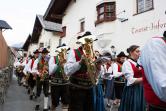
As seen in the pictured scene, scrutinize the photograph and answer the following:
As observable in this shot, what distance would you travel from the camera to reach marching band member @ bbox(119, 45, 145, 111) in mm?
5105

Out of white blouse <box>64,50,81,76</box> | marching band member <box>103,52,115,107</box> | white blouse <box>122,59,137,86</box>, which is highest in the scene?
white blouse <box>64,50,81,76</box>

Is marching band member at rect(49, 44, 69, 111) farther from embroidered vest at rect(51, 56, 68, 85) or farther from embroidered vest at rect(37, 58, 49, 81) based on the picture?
embroidered vest at rect(37, 58, 49, 81)

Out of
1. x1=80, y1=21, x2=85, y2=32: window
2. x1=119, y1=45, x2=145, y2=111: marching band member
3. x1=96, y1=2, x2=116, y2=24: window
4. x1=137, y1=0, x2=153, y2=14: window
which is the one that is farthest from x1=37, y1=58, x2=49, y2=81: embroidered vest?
x1=80, y1=21, x2=85, y2=32: window

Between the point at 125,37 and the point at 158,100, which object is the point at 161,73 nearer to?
the point at 158,100

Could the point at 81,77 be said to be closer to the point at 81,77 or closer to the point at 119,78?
the point at 81,77

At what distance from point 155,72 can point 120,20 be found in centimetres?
1257

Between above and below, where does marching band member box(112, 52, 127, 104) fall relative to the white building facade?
below

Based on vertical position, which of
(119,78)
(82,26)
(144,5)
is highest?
(144,5)

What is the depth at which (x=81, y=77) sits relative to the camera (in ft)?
16.6

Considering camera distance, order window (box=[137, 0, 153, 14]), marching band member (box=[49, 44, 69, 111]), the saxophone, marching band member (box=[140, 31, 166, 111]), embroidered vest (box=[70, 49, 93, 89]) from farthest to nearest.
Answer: window (box=[137, 0, 153, 14]) < marching band member (box=[49, 44, 69, 111]) < embroidered vest (box=[70, 49, 93, 89]) < the saxophone < marching band member (box=[140, 31, 166, 111])

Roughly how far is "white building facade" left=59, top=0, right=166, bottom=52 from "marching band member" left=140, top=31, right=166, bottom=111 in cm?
942

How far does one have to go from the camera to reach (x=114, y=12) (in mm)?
15633

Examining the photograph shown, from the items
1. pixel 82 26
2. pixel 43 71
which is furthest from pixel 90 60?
pixel 82 26

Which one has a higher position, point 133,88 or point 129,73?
point 129,73
